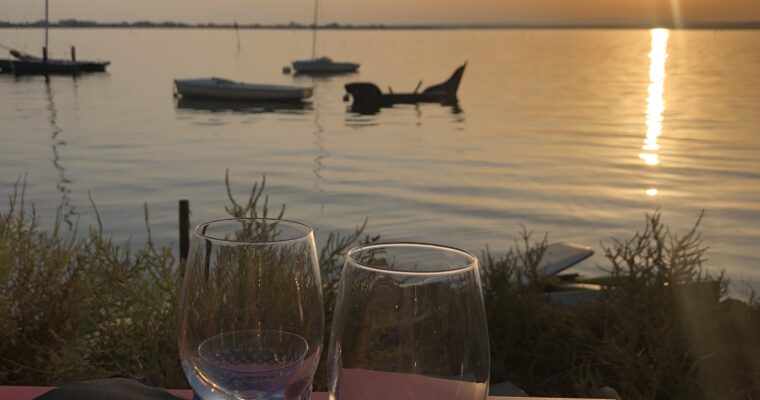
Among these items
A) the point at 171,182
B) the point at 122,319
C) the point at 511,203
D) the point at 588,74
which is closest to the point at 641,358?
the point at 122,319

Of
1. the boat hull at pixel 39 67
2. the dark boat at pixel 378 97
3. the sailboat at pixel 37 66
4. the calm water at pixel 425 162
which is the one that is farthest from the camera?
the boat hull at pixel 39 67

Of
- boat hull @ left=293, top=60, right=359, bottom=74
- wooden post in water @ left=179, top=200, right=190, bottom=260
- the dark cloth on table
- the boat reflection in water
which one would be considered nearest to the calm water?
the boat reflection in water

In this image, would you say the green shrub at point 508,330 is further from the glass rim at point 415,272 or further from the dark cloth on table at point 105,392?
the glass rim at point 415,272

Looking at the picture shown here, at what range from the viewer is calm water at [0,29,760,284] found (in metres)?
14.7

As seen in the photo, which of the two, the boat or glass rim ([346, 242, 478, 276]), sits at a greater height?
glass rim ([346, 242, 478, 276])

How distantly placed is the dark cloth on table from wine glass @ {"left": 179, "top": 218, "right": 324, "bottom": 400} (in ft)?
0.45

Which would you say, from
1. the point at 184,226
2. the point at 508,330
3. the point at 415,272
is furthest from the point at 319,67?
the point at 415,272

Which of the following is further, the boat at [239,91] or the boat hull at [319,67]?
the boat hull at [319,67]

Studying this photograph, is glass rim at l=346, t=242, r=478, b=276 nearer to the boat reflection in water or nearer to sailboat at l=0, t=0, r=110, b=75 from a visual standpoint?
the boat reflection in water

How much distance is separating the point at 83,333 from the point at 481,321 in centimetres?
357

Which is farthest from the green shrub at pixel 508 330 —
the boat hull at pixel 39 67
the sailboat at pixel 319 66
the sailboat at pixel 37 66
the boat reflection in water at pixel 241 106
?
the sailboat at pixel 319 66

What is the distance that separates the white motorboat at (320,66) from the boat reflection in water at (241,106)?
24307 mm

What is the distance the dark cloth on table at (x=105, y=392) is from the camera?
1.01 metres

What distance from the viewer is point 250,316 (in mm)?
909
